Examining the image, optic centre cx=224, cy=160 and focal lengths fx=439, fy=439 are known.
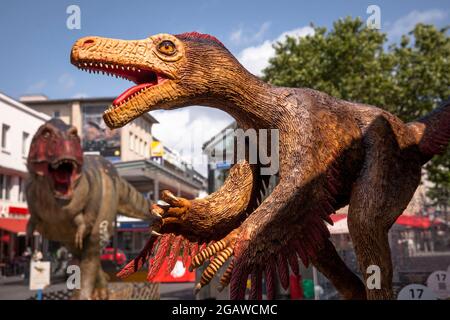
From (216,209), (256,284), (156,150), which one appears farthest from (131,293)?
(156,150)

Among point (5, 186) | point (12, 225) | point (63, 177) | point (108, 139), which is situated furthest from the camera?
point (108, 139)

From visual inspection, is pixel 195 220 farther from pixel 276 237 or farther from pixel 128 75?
pixel 128 75

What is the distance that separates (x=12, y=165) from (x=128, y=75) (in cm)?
1925

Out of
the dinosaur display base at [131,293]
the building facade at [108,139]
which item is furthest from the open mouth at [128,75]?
the building facade at [108,139]

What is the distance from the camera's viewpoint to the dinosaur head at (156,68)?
228cm

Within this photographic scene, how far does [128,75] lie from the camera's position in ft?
8.02

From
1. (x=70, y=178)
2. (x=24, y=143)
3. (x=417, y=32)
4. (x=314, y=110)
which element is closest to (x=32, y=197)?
(x=70, y=178)

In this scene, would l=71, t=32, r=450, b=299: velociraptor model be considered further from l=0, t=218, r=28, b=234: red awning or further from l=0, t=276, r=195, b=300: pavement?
l=0, t=218, r=28, b=234: red awning

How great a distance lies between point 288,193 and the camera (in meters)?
2.29

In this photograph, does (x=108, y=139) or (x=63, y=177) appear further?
(x=108, y=139)

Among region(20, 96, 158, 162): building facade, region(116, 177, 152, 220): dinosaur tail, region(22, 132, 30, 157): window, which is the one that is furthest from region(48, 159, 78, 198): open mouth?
region(20, 96, 158, 162): building facade

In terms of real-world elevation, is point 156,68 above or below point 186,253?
above

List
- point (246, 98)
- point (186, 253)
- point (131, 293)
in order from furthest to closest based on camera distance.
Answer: point (131, 293) → point (186, 253) → point (246, 98)

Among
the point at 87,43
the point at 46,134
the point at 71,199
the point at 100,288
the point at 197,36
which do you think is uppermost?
the point at 46,134
